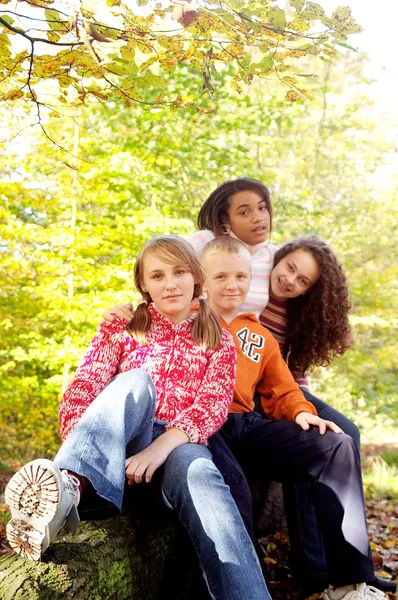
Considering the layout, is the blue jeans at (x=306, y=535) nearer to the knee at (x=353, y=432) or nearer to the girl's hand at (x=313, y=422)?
the knee at (x=353, y=432)

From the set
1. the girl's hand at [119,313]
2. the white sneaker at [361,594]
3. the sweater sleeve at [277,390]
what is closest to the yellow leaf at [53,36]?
the girl's hand at [119,313]

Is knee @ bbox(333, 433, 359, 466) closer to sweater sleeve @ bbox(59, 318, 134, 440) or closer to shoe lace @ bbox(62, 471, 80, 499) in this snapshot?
sweater sleeve @ bbox(59, 318, 134, 440)

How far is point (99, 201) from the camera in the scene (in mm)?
6781

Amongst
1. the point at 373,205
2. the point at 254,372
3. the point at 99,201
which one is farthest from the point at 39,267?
the point at 373,205

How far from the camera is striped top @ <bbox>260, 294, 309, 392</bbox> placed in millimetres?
3424

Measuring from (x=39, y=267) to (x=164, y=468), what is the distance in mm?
4793

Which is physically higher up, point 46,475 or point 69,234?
point 69,234

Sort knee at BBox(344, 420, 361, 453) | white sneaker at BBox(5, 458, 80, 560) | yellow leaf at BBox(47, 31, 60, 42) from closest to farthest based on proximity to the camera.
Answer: white sneaker at BBox(5, 458, 80, 560)
yellow leaf at BBox(47, 31, 60, 42)
knee at BBox(344, 420, 361, 453)

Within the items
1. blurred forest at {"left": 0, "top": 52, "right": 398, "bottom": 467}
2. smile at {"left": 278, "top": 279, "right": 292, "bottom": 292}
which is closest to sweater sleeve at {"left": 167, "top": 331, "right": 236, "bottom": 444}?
smile at {"left": 278, "top": 279, "right": 292, "bottom": 292}

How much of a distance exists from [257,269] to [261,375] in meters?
0.74

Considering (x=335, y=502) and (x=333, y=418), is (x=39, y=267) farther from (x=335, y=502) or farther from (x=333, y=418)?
(x=335, y=502)

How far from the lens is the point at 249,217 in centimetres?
336

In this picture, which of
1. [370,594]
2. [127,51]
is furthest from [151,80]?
[370,594]

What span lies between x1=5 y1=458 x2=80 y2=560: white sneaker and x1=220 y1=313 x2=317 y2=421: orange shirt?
4.08 ft
